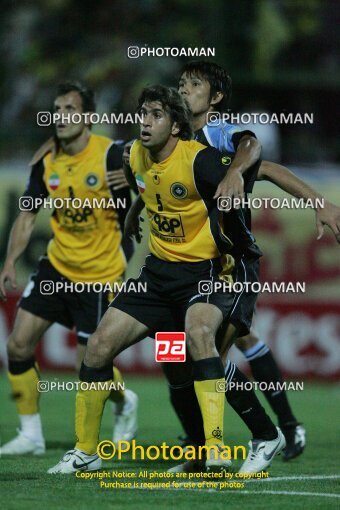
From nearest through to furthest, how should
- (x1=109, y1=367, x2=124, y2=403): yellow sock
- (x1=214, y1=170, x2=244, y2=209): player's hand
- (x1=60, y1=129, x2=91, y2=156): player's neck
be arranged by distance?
(x1=214, y1=170, x2=244, y2=209): player's hand → (x1=60, y1=129, x2=91, y2=156): player's neck → (x1=109, y1=367, x2=124, y2=403): yellow sock

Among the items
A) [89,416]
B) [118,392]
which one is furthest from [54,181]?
[89,416]

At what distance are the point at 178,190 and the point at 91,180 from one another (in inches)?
70.6

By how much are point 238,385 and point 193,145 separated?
4.52 feet

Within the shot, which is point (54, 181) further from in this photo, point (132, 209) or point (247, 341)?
point (247, 341)

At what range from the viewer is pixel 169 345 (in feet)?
21.7

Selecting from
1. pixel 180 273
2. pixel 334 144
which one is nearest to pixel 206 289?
pixel 180 273

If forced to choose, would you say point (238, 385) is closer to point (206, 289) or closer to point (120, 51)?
point (206, 289)

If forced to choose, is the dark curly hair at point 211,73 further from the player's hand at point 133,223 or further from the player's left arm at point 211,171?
the player's hand at point 133,223

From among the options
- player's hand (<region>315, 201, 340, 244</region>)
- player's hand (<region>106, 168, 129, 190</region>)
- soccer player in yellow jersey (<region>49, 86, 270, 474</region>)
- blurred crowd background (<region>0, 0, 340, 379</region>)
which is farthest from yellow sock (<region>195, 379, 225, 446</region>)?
blurred crowd background (<region>0, 0, 340, 379</region>)

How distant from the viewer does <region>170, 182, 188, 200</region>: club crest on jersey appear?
6418 millimetres

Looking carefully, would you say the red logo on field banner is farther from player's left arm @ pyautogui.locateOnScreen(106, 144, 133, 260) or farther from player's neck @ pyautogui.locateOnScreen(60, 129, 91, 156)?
player's neck @ pyautogui.locateOnScreen(60, 129, 91, 156)

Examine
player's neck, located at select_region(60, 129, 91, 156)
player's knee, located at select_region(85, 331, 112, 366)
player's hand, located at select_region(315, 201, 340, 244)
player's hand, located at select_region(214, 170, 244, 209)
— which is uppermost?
player's neck, located at select_region(60, 129, 91, 156)

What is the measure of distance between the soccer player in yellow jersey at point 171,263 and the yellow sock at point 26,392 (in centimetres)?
151

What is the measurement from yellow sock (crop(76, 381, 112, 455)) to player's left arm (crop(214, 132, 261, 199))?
1.31 m
